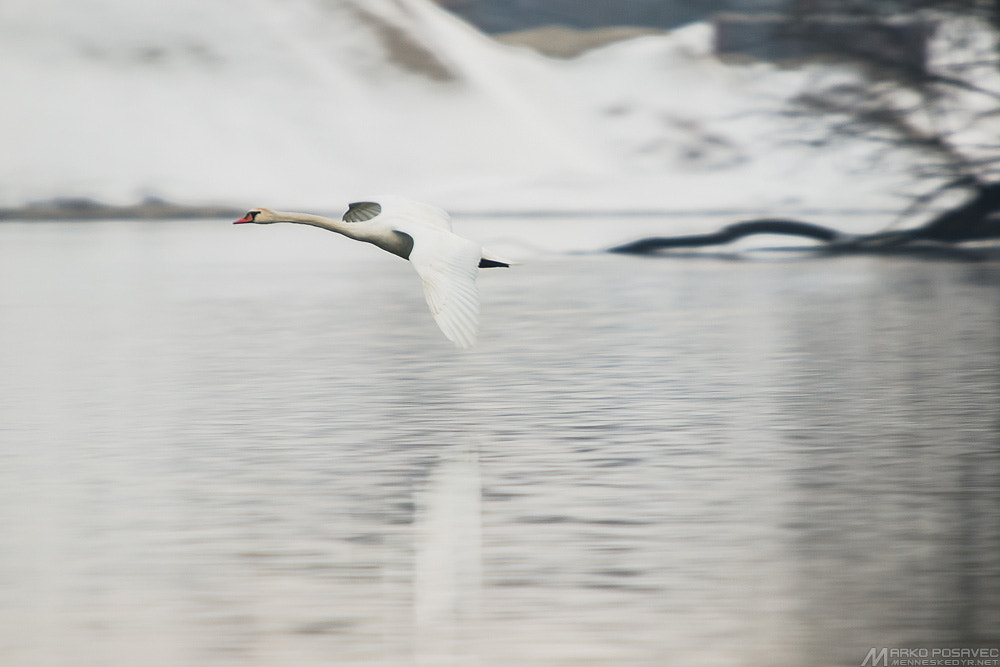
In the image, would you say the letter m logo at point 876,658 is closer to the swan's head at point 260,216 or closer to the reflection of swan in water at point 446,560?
the reflection of swan in water at point 446,560

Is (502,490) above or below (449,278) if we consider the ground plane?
below

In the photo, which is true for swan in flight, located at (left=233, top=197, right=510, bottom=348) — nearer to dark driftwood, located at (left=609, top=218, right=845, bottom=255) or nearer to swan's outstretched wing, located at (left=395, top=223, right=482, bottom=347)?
swan's outstretched wing, located at (left=395, top=223, right=482, bottom=347)

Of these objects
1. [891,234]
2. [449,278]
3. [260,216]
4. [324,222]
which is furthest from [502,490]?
[891,234]

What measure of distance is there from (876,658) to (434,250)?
491cm

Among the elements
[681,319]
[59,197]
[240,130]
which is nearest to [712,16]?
[240,130]

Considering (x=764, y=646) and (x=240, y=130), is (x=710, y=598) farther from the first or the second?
(x=240, y=130)

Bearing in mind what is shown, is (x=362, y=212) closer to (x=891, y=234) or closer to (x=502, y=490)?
(x=502, y=490)

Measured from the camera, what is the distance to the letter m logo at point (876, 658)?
5898 millimetres

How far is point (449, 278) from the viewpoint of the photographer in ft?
32.8

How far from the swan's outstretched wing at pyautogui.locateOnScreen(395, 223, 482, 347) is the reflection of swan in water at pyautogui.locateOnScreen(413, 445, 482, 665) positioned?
0.75m

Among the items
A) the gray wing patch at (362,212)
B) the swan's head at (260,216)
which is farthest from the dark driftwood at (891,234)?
the gray wing patch at (362,212)

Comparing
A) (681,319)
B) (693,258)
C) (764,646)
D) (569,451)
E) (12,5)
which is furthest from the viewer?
(12,5)

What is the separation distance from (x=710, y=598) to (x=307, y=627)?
1.54 metres

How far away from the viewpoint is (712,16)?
9456cm
